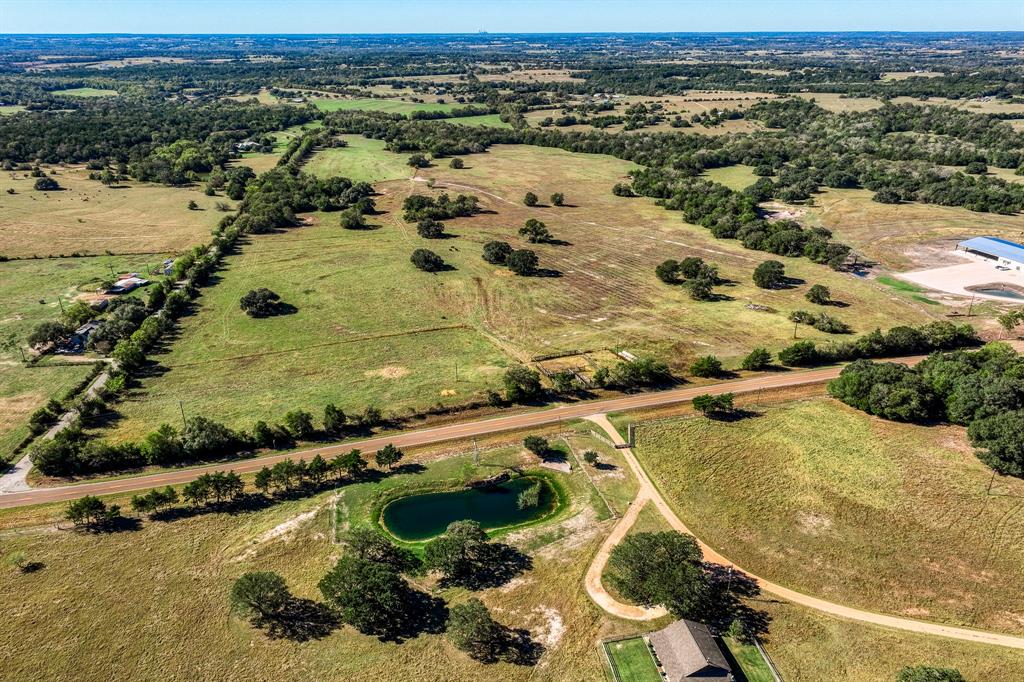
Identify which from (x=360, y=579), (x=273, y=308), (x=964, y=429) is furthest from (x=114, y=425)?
(x=964, y=429)

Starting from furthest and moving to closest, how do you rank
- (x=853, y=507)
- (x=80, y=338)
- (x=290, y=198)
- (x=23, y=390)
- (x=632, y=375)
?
(x=290, y=198), (x=80, y=338), (x=632, y=375), (x=23, y=390), (x=853, y=507)

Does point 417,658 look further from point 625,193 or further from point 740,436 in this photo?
point 625,193

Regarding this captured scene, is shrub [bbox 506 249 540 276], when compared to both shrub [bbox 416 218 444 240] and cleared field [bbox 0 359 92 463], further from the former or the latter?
cleared field [bbox 0 359 92 463]

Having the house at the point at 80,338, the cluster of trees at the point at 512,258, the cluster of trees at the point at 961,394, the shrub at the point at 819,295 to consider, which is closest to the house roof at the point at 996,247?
the shrub at the point at 819,295

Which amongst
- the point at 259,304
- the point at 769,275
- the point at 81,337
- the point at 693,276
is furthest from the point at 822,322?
the point at 81,337

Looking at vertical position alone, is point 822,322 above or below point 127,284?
above

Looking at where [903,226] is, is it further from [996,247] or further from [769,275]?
[769,275]

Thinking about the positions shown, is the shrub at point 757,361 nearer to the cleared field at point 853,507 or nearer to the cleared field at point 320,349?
the cleared field at point 853,507

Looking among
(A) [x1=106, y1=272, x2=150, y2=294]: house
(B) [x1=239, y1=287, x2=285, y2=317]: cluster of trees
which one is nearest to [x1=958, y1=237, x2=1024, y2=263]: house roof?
(B) [x1=239, y1=287, x2=285, y2=317]: cluster of trees
